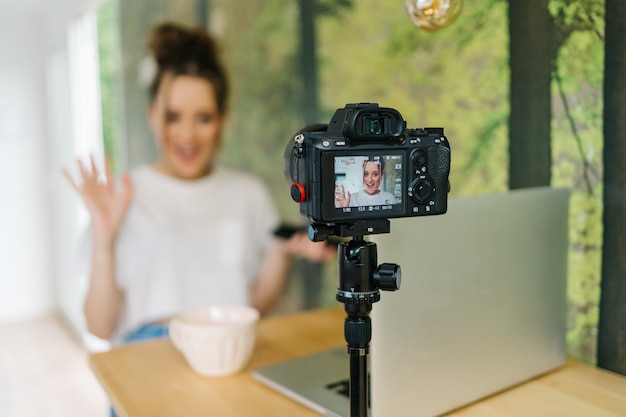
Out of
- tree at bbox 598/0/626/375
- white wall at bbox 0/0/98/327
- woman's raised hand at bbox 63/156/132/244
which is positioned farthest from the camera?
white wall at bbox 0/0/98/327

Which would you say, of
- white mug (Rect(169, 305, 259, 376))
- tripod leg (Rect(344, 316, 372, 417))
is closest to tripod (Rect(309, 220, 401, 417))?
tripod leg (Rect(344, 316, 372, 417))

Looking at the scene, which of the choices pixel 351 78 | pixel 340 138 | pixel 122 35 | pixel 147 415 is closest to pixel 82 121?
pixel 122 35

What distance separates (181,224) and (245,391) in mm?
921

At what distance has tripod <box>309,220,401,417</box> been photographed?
27.6 inches

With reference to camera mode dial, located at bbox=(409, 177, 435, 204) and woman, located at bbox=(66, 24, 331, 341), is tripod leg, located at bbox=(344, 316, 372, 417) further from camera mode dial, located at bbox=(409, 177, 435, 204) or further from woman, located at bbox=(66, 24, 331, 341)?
woman, located at bbox=(66, 24, 331, 341)

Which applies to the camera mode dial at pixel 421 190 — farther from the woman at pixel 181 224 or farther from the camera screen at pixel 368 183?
the woman at pixel 181 224

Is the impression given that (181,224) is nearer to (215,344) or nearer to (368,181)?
(215,344)

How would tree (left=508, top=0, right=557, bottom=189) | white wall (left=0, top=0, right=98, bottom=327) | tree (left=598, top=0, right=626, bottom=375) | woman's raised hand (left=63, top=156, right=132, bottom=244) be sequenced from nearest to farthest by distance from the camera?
tree (left=598, top=0, right=626, bottom=375) < tree (left=508, top=0, right=557, bottom=189) < woman's raised hand (left=63, top=156, right=132, bottom=244) < white wall (left=0, top=0, right=98, bottom=327)

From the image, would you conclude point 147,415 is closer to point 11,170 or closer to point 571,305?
point 571,305

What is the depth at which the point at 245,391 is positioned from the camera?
3.19ft

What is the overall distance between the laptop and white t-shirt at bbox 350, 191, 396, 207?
0.26 feet

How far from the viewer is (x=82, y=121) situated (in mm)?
3285

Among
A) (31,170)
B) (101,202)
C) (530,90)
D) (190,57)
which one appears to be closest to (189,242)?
(101,202)

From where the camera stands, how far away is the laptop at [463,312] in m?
0.80
